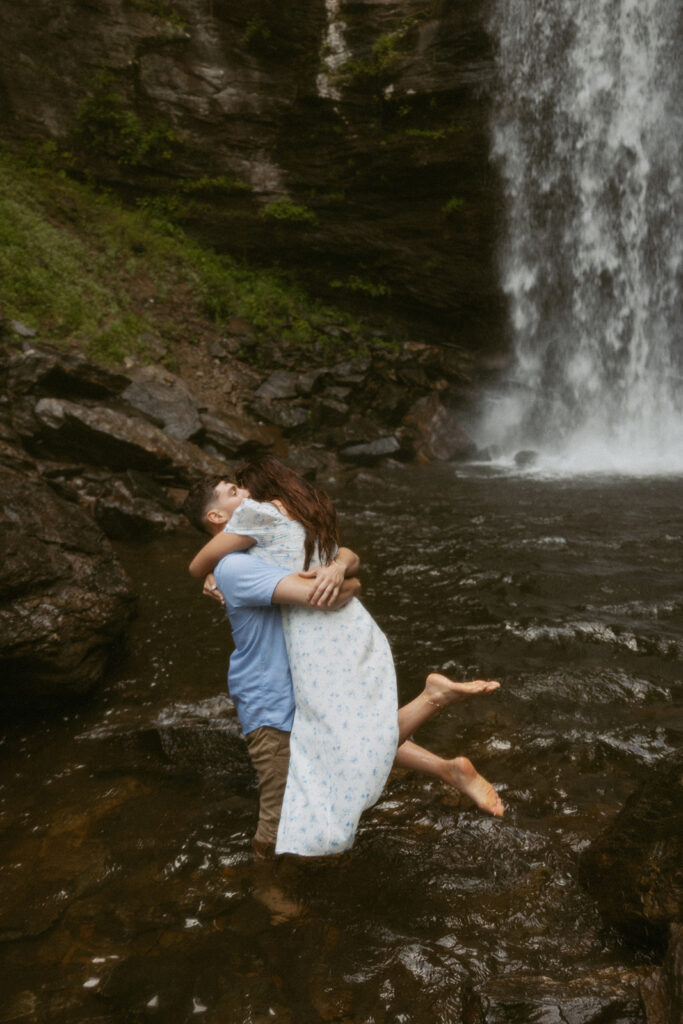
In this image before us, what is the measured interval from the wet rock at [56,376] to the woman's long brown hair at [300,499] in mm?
7078

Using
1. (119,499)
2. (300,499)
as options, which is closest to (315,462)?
(119,499)

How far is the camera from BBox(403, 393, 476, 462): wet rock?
44.0 ft

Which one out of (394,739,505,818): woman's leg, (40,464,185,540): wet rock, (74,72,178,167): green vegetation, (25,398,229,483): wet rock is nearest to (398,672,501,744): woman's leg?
(394,739,505,818): woman's leg

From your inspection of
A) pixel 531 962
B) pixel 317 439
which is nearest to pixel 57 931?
pixel 531 962

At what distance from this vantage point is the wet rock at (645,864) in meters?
1.94

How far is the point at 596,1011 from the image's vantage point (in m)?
1.70

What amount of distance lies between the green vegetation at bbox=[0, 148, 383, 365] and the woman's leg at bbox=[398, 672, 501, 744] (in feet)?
34.7

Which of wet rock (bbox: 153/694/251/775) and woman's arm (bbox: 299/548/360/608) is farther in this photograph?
wet rock (bbox: 153/694/251/775)

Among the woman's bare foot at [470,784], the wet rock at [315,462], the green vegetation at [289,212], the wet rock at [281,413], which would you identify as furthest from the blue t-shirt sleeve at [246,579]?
the green vegetation at [289,212]

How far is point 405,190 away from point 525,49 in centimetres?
345

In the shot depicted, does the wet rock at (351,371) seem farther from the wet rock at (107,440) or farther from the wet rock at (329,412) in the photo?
the wet rock at (107,440)

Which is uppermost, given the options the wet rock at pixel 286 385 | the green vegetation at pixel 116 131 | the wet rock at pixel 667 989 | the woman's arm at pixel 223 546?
the green vegetation at pixel 116 131

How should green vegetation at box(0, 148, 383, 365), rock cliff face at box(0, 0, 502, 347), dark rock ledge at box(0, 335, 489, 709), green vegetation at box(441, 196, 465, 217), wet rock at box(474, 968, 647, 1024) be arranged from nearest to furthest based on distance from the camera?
wet rock at box(474, 968, 647, 1024) → dark rock ledge at box(0, 335, 489, 709) → green vegetation at box(0, 148, 383, 365) → rock cliff face at box(0, 0, 502, 347) → green vegetation at box(441, 196, 465, 217)

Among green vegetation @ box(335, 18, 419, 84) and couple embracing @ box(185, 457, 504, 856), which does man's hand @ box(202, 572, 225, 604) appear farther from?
green vegetation @ box(335, 18, 419, 84)
